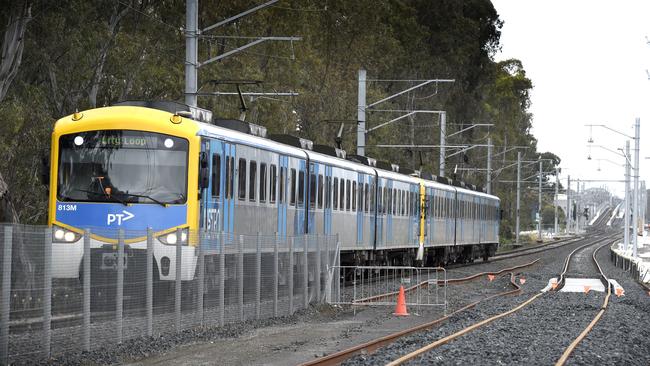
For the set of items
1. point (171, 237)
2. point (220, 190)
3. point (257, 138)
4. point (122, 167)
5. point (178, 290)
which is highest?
point (257, 138)

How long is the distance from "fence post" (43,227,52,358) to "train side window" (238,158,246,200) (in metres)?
8.31

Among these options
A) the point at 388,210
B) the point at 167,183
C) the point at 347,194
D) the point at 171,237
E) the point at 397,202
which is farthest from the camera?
the point at 397,202

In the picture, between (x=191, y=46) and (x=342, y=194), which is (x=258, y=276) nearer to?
(x=191, y=46)

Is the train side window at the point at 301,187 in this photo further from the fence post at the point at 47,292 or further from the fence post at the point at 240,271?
the fence post at the point at 47,292

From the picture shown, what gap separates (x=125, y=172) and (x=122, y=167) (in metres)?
0.10

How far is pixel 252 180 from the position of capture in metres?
22.2

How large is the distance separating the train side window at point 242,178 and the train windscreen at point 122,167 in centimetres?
240

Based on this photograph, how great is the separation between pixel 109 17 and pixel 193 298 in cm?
2137

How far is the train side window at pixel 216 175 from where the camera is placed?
19.9 metres

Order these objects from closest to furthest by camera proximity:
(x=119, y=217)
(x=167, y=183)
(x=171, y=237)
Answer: (x=171, y=237)
(x=119, y=217)
(x=167, y=183)

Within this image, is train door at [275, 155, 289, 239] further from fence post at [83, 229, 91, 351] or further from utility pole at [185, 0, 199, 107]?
fence post at [83, 229, 91, 351]

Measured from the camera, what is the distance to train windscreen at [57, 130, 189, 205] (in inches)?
746

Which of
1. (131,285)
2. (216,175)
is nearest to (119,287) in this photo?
(131,285)

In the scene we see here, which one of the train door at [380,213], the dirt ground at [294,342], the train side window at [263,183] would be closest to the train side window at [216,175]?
the dirt ground at [294,342]
